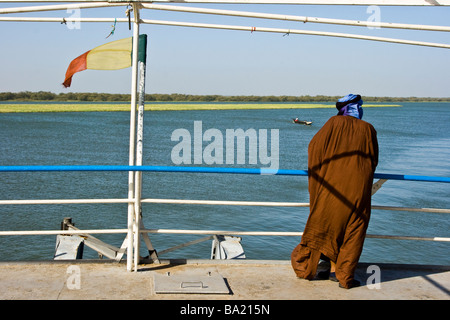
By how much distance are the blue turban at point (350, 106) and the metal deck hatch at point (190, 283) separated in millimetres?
1592

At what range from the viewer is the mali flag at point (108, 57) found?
4289mm

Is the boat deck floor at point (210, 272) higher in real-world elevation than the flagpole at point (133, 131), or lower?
lower

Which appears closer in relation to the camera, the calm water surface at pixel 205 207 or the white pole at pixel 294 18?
the white pole at pixel 294 18

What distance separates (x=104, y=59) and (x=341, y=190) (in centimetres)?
209

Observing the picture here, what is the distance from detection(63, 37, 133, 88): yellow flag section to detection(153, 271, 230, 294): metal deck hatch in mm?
1662

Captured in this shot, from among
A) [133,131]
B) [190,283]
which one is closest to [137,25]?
[133,131]

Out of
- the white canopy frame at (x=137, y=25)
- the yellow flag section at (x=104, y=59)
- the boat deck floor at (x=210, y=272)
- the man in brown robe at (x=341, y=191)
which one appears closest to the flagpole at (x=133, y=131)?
the white canopy frame at (x=137, y=25)

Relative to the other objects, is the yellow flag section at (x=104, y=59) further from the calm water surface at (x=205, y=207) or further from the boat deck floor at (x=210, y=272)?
the calm water surface at (x=205, y=207)

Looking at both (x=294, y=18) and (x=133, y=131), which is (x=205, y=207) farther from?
(x=294, y=18)

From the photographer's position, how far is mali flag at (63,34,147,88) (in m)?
4.29

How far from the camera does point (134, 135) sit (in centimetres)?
420

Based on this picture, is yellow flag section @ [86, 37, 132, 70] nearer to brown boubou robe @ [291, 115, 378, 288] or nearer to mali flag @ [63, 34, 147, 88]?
mali flag @ [63, 34, 147, 88]

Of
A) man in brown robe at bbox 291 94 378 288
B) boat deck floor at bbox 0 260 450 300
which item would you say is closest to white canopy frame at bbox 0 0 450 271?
boat deck floor at bbox 0 260 450 300

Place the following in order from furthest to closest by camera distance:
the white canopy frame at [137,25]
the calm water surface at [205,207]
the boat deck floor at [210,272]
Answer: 1. the calm water surface at [205,207]
2. the white canopy frame at [137,25]
3. the boat deck floor at [210,272]
